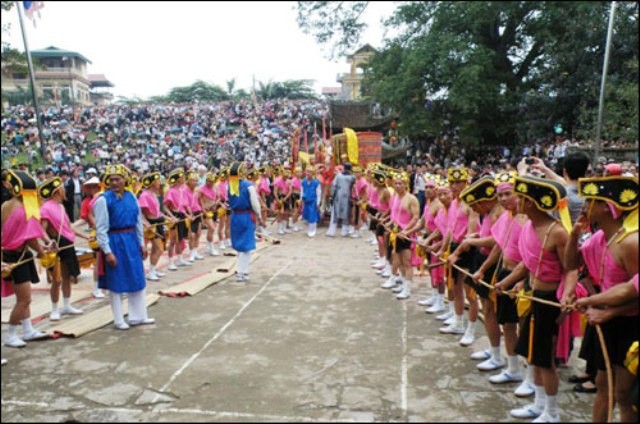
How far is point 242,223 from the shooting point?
8727 millimetres

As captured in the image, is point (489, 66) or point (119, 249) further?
point (489, 66)

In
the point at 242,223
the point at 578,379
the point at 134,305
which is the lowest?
the point at 578,379

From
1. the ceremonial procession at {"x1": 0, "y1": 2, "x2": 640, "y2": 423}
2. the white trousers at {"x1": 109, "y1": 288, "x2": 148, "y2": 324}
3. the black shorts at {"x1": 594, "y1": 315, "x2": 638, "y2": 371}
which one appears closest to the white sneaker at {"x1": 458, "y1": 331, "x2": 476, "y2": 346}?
the ceremonial procession at {"x1": 0, "y1": 2, "x2": 640, "y2": 423}

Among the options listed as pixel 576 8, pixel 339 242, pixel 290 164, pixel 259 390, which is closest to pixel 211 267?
pixel 339 242

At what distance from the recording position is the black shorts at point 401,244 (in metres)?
7.81

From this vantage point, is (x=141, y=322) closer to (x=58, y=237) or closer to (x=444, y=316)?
(x=58, y=237)

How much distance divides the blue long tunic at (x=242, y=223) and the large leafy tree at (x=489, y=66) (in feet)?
34.2

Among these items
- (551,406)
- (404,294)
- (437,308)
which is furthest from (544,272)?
(404,294)

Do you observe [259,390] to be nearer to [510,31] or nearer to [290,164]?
[290,164]

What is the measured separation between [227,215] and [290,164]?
524 cm

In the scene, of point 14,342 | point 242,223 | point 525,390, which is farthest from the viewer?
point 242,223

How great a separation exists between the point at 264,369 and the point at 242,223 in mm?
4117

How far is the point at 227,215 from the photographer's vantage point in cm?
1262

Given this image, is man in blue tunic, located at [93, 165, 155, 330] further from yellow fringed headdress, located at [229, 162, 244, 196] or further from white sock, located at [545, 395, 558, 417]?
white sock, located at [545, 395, 558, 417]
